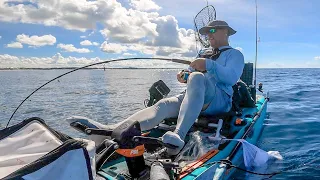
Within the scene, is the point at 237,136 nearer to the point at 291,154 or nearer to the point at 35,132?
the point at 291,154

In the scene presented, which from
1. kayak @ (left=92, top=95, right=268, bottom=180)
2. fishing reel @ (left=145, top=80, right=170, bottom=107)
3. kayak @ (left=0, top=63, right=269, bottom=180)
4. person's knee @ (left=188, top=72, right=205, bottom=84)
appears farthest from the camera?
fishing reel @ (left=145, top=80, right=170, bottom=107)

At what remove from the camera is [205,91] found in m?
5.40

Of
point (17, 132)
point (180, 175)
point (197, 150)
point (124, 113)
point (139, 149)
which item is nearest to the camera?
point (17, 132)

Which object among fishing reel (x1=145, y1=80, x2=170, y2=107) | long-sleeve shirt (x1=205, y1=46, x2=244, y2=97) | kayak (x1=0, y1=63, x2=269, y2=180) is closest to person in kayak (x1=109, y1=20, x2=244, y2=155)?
long-sleeve shirt (x1=205, y1=46, x2=244, y2=97)

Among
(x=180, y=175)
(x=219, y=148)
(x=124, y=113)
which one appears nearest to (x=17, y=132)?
(x=180, y=175)

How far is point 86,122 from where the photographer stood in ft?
13.8

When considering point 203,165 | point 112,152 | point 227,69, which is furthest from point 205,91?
point 112,152

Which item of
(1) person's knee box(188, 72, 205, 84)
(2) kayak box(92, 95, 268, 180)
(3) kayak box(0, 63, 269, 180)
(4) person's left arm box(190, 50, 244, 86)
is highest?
(4) person's left arm box(190, 50, 244, 86)

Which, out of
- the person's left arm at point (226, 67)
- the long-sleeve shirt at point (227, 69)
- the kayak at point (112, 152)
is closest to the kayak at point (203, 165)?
the kayak at point (112, 152)

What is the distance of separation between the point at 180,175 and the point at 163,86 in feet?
11.0

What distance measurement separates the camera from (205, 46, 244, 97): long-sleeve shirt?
5.17 meters

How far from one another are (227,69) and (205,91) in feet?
1.86

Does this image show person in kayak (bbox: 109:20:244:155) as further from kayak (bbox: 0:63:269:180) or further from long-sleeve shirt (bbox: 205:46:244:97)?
kayak (bbox: 0:63:269:180)

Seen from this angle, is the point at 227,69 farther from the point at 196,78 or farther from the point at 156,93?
the point at 156,93
